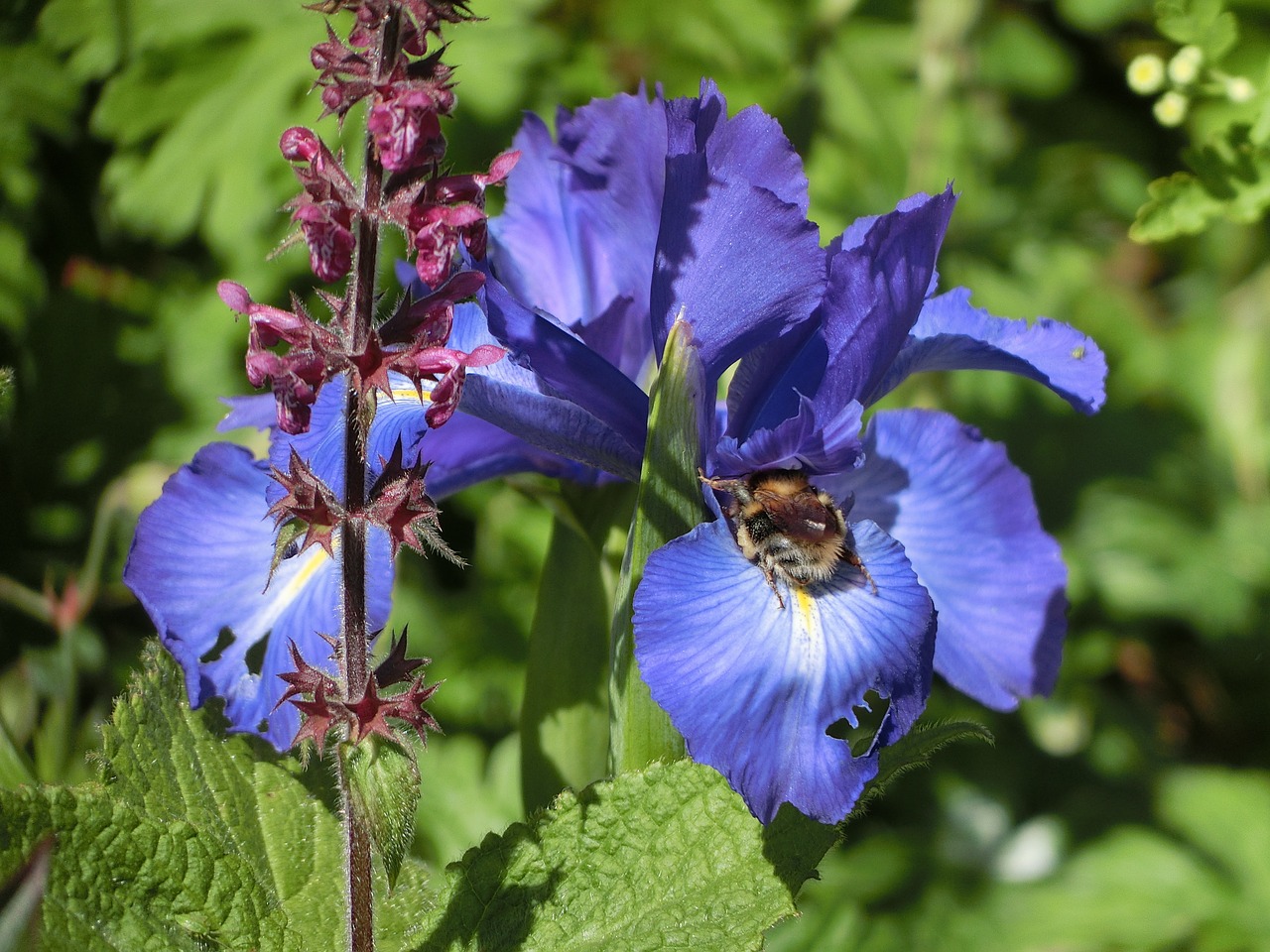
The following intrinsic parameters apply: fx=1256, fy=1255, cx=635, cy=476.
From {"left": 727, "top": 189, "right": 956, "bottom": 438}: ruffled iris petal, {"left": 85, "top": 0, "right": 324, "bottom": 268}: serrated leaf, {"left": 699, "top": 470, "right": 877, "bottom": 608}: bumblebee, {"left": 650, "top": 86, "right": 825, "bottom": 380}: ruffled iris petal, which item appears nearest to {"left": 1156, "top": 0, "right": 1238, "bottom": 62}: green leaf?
{"left": 727, "top": 189, "right": 956, "bottom": 438}: ruffled iris petal

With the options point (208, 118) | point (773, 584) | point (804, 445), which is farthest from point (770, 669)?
point (208, 118)

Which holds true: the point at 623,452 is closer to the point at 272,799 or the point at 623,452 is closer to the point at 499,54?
the point at 272,799

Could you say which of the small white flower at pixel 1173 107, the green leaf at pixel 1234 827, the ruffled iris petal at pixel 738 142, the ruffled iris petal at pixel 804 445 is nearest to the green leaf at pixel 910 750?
the ruffled iris petal at pixel 804 445

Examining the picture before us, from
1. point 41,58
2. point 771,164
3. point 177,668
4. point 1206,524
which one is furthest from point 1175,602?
point 41,58

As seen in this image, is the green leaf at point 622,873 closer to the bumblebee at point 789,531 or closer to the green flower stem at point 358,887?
the green flower stem at point 358,887

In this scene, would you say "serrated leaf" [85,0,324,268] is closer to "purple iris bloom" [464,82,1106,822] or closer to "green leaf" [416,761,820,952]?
"purple iris bloom" [464,82,1106,822]

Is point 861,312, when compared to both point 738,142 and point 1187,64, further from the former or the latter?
point 1187,64
